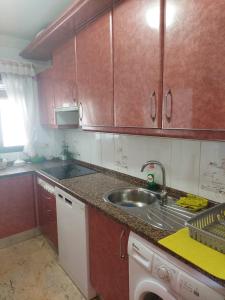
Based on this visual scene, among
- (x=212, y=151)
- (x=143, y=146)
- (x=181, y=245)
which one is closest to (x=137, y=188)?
(x=143, y=146)

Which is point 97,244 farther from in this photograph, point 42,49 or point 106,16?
point 42,49

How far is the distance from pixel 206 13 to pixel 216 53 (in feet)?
0.61

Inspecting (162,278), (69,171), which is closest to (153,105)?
(162,278)

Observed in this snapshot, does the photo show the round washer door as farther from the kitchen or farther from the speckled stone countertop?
the speckled stone countertop

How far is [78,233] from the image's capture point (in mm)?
1674

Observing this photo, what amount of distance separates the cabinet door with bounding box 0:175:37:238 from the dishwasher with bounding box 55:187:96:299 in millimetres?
708

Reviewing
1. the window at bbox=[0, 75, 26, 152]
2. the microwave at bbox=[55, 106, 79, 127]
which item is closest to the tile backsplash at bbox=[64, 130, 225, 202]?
the microwave at bbox=[55, 106, 79, 127]

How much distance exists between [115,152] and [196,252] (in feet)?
4.41

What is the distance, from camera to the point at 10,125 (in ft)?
9.04

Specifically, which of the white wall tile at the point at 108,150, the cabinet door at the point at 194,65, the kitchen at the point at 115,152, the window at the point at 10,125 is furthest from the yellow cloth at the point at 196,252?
the window at the point at 10,125

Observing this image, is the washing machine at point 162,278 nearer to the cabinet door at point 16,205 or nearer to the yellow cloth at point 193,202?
the yellow cloth at point 193,202

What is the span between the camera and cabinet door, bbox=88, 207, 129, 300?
1.26 m

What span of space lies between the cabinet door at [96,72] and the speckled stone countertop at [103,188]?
53 cm

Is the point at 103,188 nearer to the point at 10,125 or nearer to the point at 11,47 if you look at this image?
the point at 10,125
